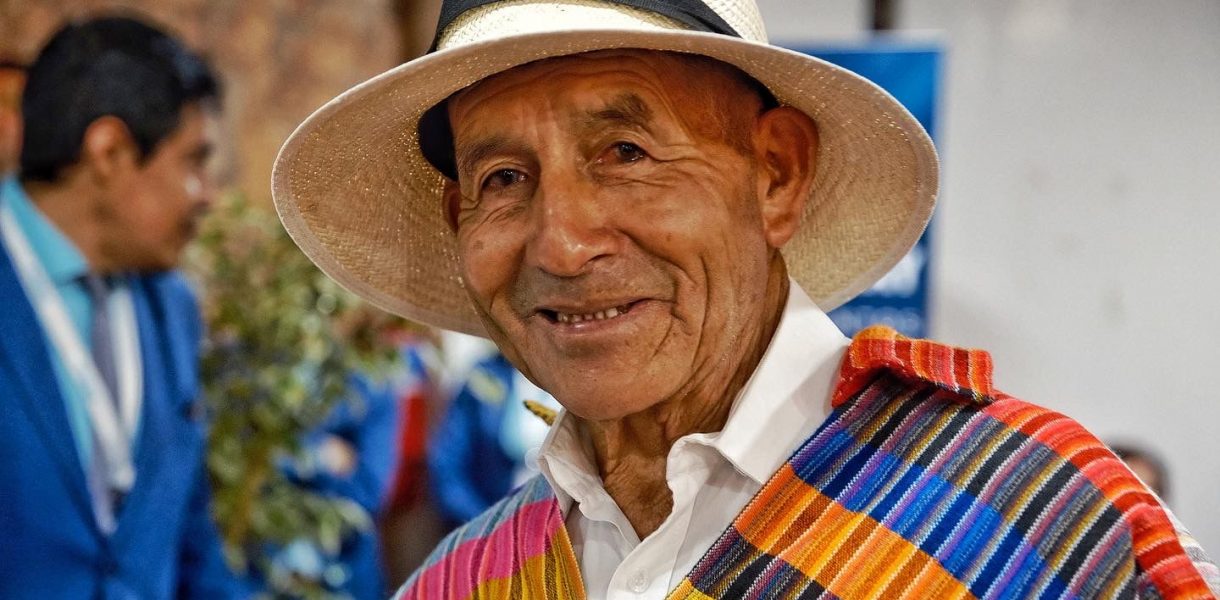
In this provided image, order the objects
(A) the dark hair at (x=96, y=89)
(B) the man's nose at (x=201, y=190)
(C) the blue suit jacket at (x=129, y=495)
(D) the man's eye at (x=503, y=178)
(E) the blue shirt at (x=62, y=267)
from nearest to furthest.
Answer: (D) the man's eye at (x=503, y=178) < (C) the blue suit jacket at (x=129, y=495) < (E) the blue shirt at (x=62, y=267) < (A) the dark hair at (x=96, y=89) < (B) the man's nose at (x=201, y=190)

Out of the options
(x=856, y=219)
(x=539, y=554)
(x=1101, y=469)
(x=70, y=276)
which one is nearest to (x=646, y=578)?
(x=539, y=554)

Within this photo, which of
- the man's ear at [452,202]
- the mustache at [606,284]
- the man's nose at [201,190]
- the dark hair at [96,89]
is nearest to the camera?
the mustache at [606,284]

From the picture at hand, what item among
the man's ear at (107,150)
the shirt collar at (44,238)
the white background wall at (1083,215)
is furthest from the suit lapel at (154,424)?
the white background wall at (1083,215)

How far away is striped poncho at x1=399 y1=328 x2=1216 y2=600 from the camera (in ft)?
4.55

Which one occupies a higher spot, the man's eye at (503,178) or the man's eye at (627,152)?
the man's eye at (627,152)

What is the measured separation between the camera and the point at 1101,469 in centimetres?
145

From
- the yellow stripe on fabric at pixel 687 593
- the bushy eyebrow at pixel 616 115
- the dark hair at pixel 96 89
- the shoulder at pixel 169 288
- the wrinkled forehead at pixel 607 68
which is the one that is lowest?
the shoulder at pixel 169 288

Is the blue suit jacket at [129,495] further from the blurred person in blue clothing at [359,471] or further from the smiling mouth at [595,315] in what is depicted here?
the smiling mouth at [595,315]

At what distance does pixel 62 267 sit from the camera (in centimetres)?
355

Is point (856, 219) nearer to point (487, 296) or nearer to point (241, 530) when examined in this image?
point (487, 296)

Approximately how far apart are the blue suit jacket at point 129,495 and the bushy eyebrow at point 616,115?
90.3 inches

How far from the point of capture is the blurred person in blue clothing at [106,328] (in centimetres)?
337

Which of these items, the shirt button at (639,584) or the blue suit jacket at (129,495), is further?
the blue suit jacket at (129,495)

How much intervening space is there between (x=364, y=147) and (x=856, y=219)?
73cm
